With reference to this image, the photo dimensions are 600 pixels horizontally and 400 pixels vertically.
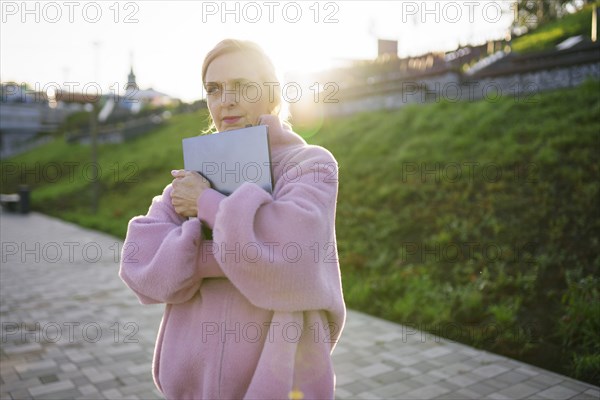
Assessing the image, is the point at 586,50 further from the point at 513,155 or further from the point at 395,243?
the point at 395,243

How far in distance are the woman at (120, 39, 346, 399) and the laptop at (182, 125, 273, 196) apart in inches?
→ 2.5

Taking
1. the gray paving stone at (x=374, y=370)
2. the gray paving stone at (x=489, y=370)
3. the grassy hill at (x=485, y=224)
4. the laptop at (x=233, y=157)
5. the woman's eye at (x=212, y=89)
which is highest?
the woman's eye at (x=212, y=89)

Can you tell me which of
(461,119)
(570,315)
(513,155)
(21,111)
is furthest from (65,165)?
(21,111)

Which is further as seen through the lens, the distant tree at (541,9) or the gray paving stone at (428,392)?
the distant tree at (541,9)

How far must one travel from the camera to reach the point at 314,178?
158cm

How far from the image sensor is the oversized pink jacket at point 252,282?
1479 millimetres

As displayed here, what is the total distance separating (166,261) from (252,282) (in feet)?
0.98

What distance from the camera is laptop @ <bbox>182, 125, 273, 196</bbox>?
1561 mm

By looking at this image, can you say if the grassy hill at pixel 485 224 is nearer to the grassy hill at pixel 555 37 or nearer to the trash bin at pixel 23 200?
the grassy hill at pixel 555 37

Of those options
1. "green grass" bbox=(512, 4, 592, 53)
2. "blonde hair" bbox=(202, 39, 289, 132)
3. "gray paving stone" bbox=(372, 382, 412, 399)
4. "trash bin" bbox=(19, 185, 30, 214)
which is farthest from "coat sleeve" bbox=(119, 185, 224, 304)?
"trash bin" bbox=(19, 185, 30, 214)

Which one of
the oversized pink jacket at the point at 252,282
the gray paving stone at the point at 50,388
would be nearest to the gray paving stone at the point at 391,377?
the gray paving stone at the point at 50,388

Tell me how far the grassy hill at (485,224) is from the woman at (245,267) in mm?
3831

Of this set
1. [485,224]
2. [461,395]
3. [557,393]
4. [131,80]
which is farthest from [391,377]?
[131,80]

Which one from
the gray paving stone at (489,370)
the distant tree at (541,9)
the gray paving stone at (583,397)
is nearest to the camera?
the gray paving stone at (583,397)
